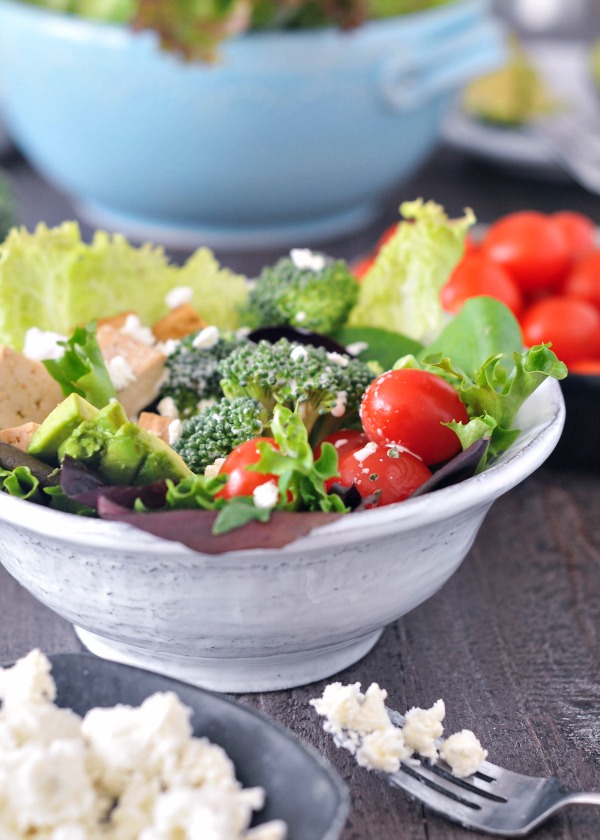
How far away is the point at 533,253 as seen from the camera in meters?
2.13

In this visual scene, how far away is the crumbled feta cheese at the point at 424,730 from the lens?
1129 millimetres

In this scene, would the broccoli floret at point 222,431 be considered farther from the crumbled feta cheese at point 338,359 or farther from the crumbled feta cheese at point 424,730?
the crumbled feta cheese at point 424,730

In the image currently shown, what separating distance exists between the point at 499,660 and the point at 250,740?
1.69 ft

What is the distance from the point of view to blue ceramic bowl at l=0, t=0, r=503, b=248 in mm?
2520

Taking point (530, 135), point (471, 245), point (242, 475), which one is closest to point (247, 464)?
point (242, 475)

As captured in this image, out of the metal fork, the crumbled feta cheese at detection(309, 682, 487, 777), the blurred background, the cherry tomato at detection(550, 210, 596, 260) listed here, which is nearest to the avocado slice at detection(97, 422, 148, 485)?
the crumbled feta cheese at detection(309, 682, 487, 777)

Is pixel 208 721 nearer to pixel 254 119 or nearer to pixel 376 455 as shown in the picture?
pixel 376 455

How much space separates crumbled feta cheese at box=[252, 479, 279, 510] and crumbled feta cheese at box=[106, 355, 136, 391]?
15.9 inches

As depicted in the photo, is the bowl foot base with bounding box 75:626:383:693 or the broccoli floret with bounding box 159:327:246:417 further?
the broccoli floret with bounding box 159:327:246:417

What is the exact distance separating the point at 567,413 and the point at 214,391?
66cm

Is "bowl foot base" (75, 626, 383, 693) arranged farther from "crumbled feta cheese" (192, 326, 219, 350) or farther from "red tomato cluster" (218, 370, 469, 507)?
"crumbled feta cheese" (192, 326, 219, 350)

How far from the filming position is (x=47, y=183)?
3471 millimetres

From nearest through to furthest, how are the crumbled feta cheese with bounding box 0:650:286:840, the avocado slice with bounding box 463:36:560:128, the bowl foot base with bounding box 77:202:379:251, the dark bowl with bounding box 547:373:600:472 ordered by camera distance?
the crumbled feta cheese with bounding box 0:650:286:840, the dark bowl with bounding box 547:373:600:472, the bowl foot base with bounding box 77:202:379:251, the avocado slice with bounding box 463:36:560:128

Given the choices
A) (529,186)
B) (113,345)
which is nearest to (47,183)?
(529,186)
